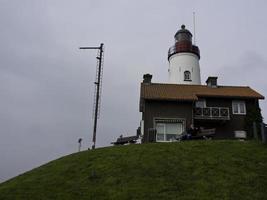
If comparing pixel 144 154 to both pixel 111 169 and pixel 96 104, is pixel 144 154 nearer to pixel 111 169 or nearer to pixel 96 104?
pixel 111 169

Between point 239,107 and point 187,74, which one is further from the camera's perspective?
point 187,74

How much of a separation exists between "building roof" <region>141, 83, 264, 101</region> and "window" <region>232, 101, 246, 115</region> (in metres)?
0.80

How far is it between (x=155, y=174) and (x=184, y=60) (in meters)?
28.0

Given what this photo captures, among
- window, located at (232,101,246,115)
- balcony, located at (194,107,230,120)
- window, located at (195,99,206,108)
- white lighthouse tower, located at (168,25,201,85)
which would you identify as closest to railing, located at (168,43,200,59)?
white lighthouse tower, located at (168,25,201,85)

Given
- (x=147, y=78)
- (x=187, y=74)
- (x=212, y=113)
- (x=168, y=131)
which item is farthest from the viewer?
(x=187, y=74)

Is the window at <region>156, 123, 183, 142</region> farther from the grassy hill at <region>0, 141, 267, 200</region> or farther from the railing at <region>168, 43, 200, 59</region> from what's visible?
the railing at <region>168, 43, 200, 59</region>

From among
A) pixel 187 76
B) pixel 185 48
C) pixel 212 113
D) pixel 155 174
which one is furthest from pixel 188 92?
pixel 155 174

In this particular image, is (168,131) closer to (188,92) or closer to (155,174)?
(188,92)

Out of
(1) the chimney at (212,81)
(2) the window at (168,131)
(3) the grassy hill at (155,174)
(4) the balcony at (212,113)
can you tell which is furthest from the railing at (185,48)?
(3) the grassy hill at (155,174)

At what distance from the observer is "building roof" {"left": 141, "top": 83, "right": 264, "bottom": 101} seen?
3719 cm

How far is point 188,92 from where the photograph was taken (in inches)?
1549

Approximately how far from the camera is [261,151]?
26.4 meters

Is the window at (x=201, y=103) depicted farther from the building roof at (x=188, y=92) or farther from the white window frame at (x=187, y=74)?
the white window frame at (x=187, y=74)

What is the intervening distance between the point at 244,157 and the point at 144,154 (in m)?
6.20
